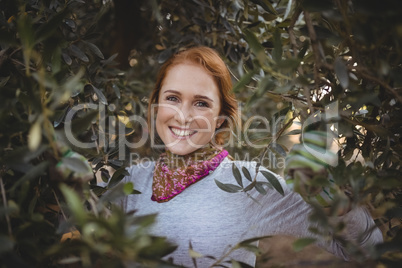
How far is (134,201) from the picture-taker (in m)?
1.43

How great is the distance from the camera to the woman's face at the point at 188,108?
1.37 meters

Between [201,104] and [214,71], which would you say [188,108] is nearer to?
[201,104]

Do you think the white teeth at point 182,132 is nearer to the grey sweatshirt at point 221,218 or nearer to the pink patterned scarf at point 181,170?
the pink patterned scarf at point 181,170

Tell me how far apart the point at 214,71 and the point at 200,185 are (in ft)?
1.58

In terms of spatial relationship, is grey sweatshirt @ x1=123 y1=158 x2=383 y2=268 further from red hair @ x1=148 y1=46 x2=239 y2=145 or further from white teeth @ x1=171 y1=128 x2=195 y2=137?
red hair @ x1=148 y1=46 x2=239 y2=145

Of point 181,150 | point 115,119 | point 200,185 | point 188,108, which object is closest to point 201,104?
point 188,108

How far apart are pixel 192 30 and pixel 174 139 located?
2.56 feet

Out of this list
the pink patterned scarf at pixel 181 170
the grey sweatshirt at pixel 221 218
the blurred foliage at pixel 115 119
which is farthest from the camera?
the pink patterned scarf at pixel 181 170

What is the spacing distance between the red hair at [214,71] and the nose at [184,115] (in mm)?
182

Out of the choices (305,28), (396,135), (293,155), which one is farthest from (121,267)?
(396,135)

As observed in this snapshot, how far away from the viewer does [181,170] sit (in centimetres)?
138

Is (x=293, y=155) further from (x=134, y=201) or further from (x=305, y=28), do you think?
(x=134, y=201)

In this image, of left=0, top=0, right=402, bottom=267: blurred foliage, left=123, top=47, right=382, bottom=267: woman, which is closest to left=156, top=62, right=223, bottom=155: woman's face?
left=123, top=47, right=382, bottom=267: woman

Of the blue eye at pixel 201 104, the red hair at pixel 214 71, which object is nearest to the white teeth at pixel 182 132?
the blue eye at pixel 201 104
